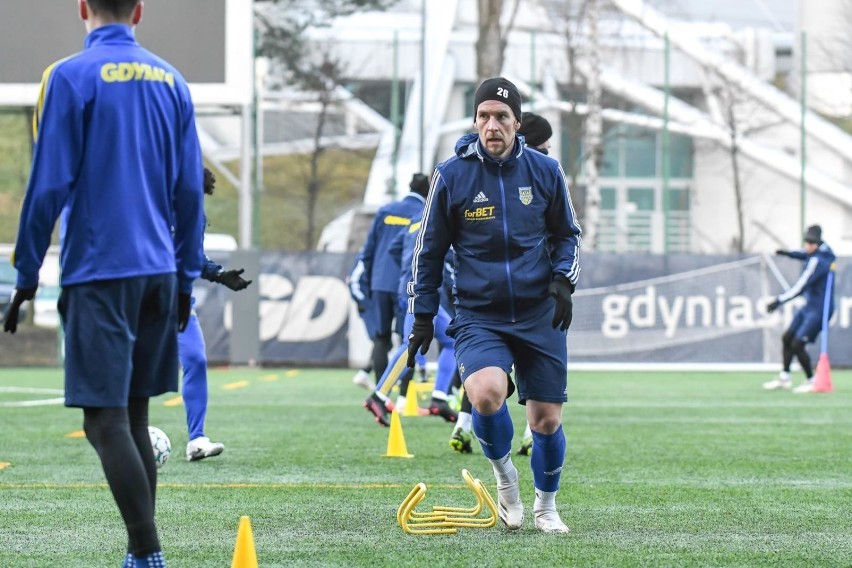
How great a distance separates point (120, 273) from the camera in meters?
4.63

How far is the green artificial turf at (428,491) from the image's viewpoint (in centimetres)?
582

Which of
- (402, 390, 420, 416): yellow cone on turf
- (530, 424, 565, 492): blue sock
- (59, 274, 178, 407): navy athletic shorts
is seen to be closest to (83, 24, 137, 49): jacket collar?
(59, 274, 178, 407): navy athletic shorts

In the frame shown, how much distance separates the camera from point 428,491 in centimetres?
774

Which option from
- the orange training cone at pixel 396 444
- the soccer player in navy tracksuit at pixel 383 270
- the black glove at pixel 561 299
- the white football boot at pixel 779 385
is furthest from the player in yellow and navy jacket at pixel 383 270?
the white football boot at pixel 779 385

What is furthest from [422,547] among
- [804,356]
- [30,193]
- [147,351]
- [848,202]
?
[848,202]

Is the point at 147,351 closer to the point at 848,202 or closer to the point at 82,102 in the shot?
the point at 82,102

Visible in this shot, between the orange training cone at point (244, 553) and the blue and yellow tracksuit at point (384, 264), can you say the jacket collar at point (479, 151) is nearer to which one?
the orange training cone at point (244, 553)

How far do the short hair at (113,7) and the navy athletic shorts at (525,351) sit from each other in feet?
7.12

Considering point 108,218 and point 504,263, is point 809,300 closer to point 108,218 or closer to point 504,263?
point 504,263

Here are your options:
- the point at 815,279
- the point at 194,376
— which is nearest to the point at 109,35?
the point at 194,376

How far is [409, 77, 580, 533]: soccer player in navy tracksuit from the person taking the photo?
6285 millimetres

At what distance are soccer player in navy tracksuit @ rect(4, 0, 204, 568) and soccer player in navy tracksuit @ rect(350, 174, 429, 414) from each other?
779cm

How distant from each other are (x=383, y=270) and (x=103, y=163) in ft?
28.8

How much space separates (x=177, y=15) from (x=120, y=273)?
1535cm
